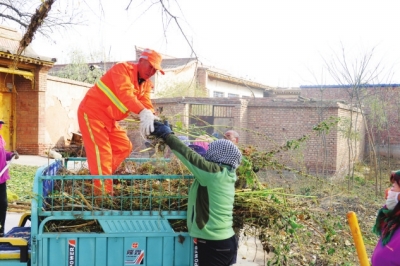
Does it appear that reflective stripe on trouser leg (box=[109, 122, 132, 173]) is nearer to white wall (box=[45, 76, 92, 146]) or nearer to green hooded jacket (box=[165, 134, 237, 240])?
green hooded jacket (box=[165, 134, 237, 240])

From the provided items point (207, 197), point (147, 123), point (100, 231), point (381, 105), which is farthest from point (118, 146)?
point (381, 105)

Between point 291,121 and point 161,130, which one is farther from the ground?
point 291,121

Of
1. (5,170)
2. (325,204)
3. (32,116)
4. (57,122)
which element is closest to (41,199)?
(5,170)

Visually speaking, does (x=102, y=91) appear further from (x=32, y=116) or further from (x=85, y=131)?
(x=32, y=116)

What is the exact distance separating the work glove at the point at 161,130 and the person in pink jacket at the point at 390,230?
1532 millimetres

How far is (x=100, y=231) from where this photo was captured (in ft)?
9.57

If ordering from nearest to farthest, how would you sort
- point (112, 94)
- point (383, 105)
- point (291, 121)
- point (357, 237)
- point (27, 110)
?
point (357, 237) < point (112, 94) < point (383, 105) < point (27, 110) < point (291, 121)

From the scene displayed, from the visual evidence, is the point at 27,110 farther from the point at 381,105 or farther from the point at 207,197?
the point at 207,197

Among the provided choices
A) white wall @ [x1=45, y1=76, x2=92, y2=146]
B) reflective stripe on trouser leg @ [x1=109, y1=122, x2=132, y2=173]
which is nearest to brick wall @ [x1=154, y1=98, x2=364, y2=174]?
white wall @ [x1=45, y1=76, x2=92, y2=146]

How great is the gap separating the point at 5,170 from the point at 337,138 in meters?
11.5

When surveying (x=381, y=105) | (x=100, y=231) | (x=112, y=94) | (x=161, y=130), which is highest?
(x=381, y=105)

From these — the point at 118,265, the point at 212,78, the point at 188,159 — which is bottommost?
the point at 118,265

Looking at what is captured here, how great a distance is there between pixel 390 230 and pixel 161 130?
162cm

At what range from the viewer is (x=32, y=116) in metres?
14.0
